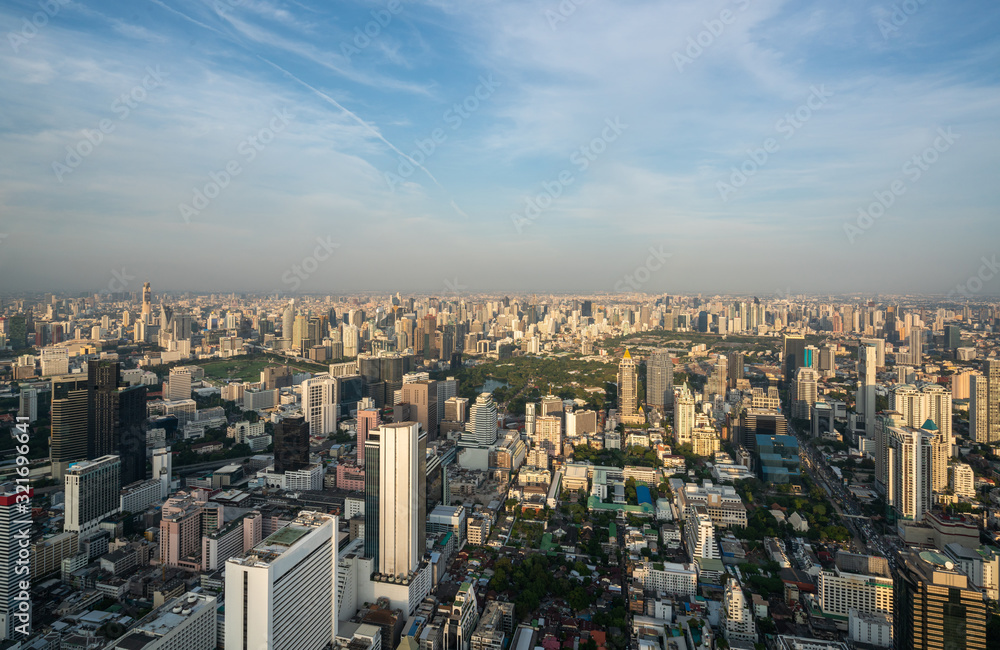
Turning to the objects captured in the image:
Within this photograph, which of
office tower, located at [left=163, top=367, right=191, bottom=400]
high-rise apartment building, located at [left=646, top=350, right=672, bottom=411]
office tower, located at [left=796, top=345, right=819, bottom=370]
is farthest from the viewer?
office tower, located at [left=796, top=345, right=819, bottom=370]

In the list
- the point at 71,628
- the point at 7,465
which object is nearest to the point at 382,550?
the point at 71,628

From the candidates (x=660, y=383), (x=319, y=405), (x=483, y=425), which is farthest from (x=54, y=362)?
(x=660, y=383)

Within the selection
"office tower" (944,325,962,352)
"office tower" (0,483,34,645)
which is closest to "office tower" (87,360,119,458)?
"office tower" (0,483,34,645)

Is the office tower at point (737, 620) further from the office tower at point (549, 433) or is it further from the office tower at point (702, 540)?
the office tower at point (549, 433)

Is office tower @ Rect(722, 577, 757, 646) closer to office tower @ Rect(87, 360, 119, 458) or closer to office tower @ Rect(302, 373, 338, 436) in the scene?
office tower @ Rect(87, 360, 119, 458)

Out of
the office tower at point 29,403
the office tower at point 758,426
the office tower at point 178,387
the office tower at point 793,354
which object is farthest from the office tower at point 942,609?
the office tower at point 178,387

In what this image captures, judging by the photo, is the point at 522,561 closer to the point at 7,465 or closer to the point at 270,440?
the point at 270,440

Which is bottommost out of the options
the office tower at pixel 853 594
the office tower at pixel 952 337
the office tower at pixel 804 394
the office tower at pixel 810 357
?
the office tower at pixel 853 594
